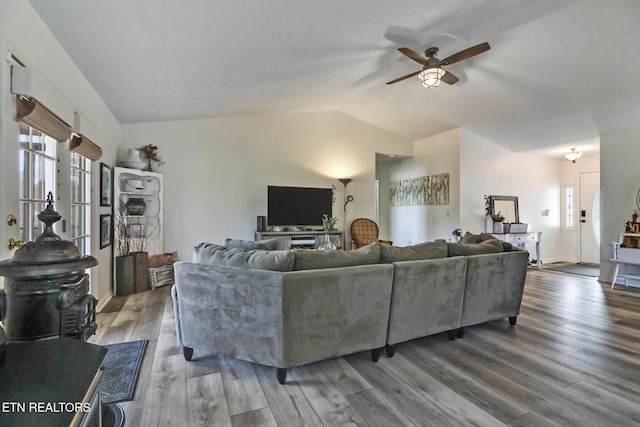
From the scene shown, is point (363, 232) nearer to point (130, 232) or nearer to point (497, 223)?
point (497, 223)

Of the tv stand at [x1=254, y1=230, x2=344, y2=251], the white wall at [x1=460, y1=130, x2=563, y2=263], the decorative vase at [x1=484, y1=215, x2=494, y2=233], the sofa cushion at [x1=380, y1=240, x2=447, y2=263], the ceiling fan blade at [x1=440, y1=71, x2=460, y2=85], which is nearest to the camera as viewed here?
the sofa cushion at [x1=380, y1=240, x2=447, y2=263]

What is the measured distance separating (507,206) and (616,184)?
66.8 inches

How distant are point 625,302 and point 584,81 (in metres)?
2.76

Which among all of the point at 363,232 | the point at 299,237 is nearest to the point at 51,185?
the point at 299,237

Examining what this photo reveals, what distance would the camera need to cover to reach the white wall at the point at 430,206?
5.95 meters

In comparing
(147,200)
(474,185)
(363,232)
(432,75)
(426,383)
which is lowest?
(426,383)

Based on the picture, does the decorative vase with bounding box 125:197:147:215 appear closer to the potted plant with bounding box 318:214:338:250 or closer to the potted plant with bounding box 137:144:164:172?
the potted plant with bounding box 137:144:164:172

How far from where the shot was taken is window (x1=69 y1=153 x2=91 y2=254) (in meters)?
2.98

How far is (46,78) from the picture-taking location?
218cm

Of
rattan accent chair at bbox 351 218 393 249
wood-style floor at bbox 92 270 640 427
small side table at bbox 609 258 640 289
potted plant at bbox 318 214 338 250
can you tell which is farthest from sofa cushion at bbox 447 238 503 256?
rattan accent chair at bbox 351 218 393 249

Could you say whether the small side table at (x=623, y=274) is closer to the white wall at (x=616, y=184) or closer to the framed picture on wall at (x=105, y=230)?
the white wall at (x=616, y=184)

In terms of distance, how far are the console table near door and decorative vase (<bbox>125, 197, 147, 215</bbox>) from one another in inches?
240

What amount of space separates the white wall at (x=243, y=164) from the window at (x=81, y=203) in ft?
5.45

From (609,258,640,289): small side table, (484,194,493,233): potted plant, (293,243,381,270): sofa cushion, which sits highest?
(484,194,493,233): potted plant
